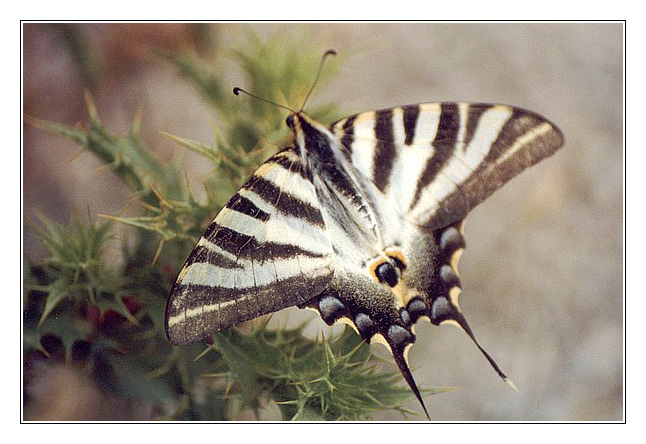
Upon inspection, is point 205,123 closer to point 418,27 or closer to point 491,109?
point 418,27

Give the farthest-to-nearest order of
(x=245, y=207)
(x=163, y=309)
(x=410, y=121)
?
(x=163, y=309) < (x=410, y=121) < (x=245, y=207)

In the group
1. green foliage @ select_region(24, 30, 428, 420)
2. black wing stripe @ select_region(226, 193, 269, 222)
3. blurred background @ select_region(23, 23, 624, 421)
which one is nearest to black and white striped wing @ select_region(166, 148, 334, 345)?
black wing stripe @ select_region(226, 193, 269, 222)

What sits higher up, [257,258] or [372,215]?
[372,215]

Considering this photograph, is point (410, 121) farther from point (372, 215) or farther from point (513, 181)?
point (513, 181)

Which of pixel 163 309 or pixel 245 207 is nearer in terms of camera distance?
pixel 245 207

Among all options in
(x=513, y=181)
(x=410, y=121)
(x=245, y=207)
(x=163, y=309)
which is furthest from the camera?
(x=513, y=181)

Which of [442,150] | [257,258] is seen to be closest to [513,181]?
[442,150]
